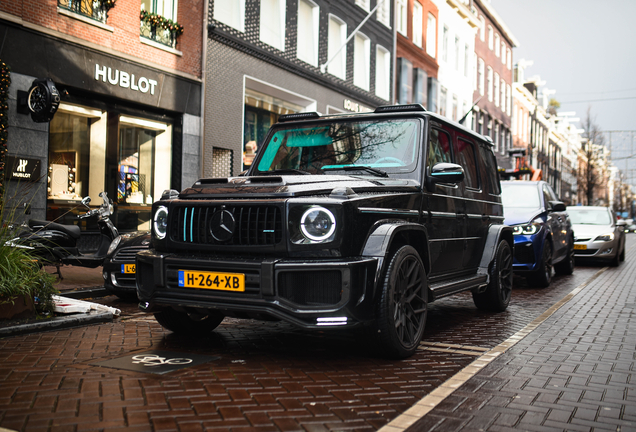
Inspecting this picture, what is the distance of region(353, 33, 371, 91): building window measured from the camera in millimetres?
24453

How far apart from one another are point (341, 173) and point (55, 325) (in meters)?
3.09

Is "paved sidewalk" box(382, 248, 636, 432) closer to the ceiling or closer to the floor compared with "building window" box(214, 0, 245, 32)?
closer to the floor

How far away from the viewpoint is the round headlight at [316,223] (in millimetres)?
4328

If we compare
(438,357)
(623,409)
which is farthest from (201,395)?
(623,409)

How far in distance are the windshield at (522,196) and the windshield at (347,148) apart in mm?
6275

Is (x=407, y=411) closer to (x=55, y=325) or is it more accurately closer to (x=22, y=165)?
(x=55, y=325)

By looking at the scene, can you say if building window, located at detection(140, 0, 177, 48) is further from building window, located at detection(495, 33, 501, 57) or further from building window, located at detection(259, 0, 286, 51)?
building window, located at detection(495, 33, 501, 57)

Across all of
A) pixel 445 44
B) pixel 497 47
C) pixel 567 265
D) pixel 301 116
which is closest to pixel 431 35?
pixel 445 44

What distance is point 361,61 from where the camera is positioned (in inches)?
984

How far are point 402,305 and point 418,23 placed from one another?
1137 inches

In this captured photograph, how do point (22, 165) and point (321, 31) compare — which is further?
point (321, 31)

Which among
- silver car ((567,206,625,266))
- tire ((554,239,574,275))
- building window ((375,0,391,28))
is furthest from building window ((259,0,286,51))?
tire ((554,239,574,275))

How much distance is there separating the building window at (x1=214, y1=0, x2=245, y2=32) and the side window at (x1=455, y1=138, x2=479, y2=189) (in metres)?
11.3

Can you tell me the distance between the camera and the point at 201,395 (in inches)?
148
